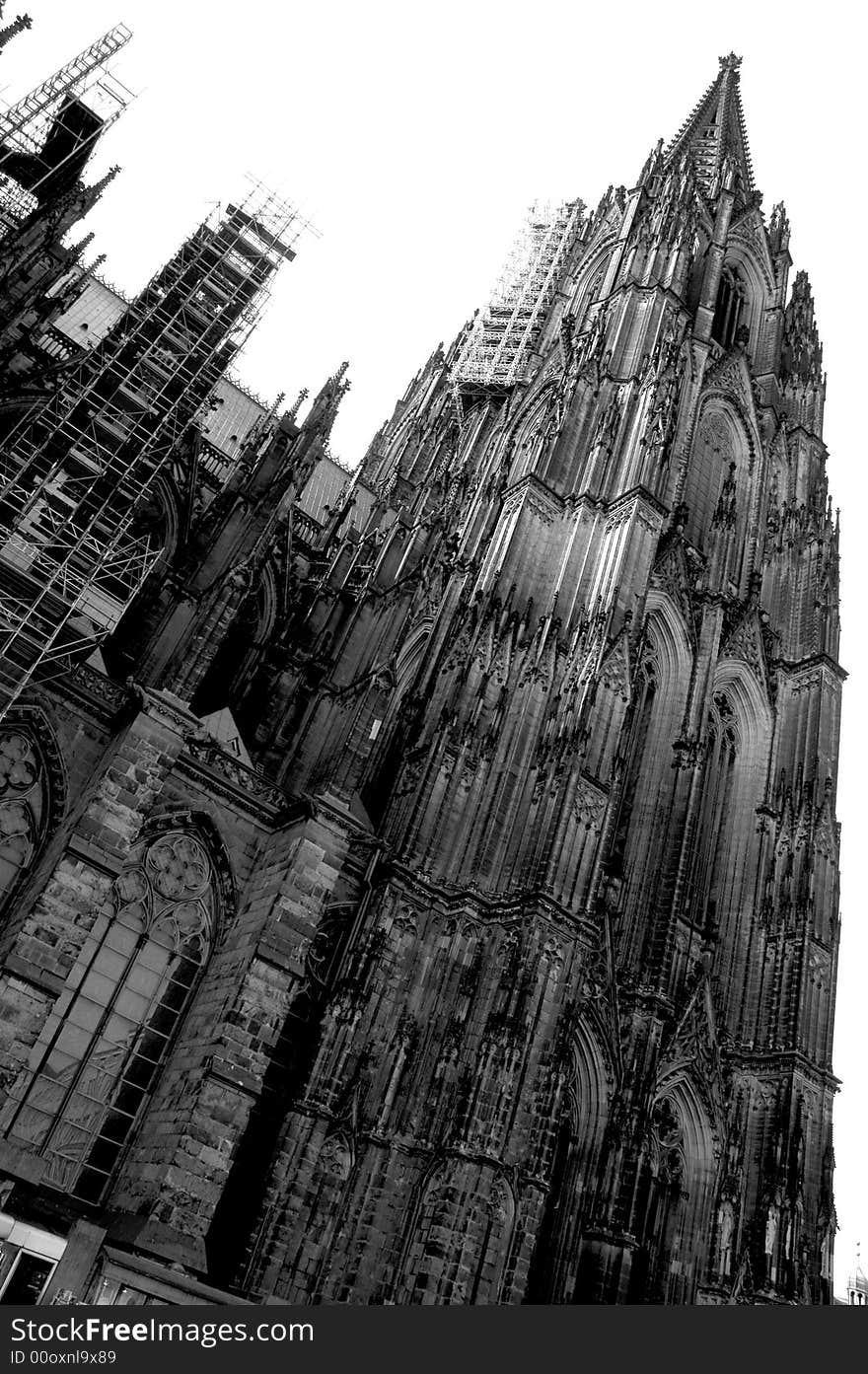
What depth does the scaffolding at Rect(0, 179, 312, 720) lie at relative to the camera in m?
17.8

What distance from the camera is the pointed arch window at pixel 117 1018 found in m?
14.8

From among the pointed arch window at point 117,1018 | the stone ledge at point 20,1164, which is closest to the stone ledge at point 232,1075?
the pointed arch window at point 117,1018

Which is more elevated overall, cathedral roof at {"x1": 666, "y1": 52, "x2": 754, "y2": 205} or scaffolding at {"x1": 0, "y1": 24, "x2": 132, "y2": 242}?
cathedral roof at {"x1": 666, "y1": 52, "x2": 754, "y2": 205}

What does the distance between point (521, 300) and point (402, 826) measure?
36.9 meters

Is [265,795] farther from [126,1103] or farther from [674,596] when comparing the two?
[674,596]

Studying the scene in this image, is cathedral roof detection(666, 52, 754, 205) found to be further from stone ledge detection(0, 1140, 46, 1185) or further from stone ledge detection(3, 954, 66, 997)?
stone ledge detection(0, 1140, 46, 1185)

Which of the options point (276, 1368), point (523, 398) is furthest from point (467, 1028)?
point (523, 398)

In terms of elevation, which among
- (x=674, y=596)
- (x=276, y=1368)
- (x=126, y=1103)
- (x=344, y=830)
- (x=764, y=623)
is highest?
(x=764, y=623)

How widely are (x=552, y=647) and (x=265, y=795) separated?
689 cm

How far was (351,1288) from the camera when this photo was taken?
48.8ft

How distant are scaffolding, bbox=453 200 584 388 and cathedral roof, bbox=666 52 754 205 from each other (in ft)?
22.1

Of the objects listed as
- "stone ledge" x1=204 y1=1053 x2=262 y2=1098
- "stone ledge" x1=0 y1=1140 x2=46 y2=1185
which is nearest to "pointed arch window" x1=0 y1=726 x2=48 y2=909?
"stone ledge" x1=0 y1=1140 x2=46 y2=1185

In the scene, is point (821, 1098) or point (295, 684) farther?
point (295, 684)

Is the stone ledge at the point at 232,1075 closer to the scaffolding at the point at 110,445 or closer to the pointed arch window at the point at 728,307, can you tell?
the scaffolding at the point at 110,445
